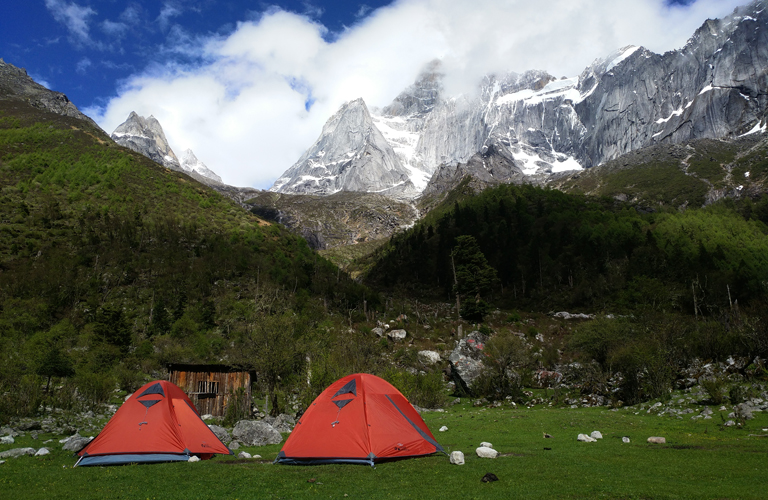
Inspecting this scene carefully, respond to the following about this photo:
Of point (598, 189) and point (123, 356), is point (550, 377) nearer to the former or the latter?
point (123, 356)

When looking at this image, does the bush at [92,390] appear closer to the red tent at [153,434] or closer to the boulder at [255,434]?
the boulder at [255,434]

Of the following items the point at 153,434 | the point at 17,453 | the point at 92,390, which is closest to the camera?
the point at 17,453

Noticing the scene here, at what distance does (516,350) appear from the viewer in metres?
33.2

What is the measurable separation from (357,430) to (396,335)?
1469 inches

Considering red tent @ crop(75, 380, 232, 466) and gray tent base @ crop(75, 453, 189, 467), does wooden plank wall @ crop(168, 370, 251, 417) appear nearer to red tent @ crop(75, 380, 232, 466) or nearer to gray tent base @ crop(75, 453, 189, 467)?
red tent @ crop(75, 380, 232, 466)

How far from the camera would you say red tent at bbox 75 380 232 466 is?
13.5 m

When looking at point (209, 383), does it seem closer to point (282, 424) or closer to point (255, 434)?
point (282, 424)

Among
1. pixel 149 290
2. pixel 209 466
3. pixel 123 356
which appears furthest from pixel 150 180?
pixel 209 466

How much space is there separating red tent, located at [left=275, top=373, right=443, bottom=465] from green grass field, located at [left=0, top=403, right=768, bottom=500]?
0.48 m

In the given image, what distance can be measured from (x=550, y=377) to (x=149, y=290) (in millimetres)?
44606

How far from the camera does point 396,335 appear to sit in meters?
49.9

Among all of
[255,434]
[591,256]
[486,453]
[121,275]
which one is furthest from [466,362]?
[591,256]

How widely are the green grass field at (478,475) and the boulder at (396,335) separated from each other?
3386 cm

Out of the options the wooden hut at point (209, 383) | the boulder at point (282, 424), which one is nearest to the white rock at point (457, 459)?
the boulder at point (282, 424)
